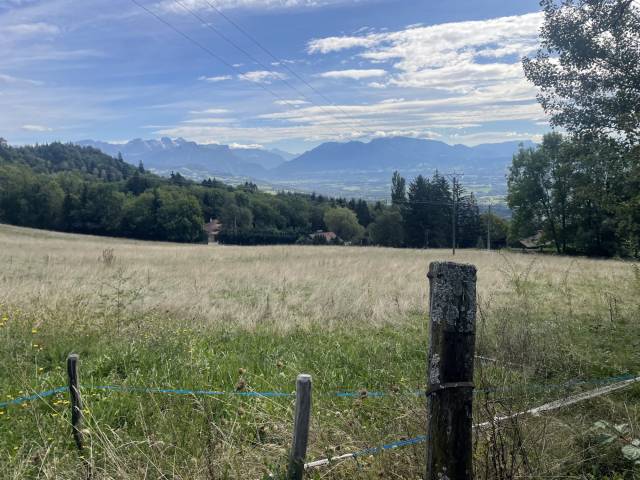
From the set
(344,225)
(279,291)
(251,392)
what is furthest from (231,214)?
(251,392)

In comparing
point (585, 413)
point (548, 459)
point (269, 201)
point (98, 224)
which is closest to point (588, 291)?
point (585, 413)

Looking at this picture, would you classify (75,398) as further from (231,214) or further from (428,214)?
(231,214)

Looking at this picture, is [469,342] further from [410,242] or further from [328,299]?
[410,242]

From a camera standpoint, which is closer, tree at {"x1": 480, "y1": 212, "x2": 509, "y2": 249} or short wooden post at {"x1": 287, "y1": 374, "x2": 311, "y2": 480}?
short wooden post at {"x1": 287, "y1": 374, "x2": 311, "y2": 480}

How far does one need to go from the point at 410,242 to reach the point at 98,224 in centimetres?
6336

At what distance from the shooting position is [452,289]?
2199mm

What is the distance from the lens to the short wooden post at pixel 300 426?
262 cm

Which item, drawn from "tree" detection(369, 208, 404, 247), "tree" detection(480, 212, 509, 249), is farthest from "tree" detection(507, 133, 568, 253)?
"tree" detection(369, 208, 404, 247)

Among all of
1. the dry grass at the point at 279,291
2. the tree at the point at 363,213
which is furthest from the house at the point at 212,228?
the dry grass at the point at 279,291

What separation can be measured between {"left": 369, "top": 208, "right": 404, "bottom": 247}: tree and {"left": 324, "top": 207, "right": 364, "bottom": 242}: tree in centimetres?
1592

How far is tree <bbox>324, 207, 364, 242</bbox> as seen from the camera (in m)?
101

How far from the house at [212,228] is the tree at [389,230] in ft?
115

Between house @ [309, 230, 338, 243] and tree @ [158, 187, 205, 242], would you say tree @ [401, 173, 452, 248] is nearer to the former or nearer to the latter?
house @ [309, 230, 338, 243]

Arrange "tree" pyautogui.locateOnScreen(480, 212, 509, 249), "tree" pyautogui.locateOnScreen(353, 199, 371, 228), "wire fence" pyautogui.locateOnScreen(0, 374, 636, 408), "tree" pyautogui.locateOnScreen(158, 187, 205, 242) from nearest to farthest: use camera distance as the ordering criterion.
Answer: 1. "wire fence" pyautogui.locateOnScreen(0, 374, 636, 408)
2. "tree" pyautogui.locateOnScreen(480, 212, 509, 249)
3. "tree" pyautogui.locateOnScreen(158, 187, 205, 242)
4. "tree" pyautogui.locateOnScreen(353, 199, 371, 228)
